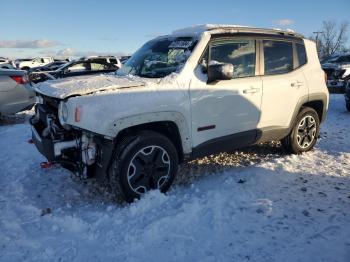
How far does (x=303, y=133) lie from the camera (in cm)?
623

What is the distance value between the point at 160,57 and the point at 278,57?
181 centimetres

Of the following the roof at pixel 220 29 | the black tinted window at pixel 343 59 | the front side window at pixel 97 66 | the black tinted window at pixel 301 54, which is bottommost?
the black tinted window at pixel 343 59

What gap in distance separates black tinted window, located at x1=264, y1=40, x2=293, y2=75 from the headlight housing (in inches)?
113

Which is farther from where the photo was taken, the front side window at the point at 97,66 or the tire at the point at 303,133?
the front side window at the point at 97,66

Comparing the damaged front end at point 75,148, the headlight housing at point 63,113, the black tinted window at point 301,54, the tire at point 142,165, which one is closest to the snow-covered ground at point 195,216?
the tire at point 142,165

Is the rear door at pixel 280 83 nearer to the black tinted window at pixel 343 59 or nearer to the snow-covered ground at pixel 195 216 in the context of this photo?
the snow-covered ground at pixel 195 216

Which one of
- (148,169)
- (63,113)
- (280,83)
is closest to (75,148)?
(63,113)

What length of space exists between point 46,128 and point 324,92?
442 cm

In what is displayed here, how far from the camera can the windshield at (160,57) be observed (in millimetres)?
4715

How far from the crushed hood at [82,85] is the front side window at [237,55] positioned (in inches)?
44.2

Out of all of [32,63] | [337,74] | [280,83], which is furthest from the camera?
[32,63]

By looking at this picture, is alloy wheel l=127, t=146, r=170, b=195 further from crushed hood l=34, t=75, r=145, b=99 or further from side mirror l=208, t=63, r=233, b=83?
side mirror l=208, t=63, r=233, b=83

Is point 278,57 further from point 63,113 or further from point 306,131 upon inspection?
point 63,113

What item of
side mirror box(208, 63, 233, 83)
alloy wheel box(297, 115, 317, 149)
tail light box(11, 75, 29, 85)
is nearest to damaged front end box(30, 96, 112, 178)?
side mirror box(208, 63, 233, 83)
